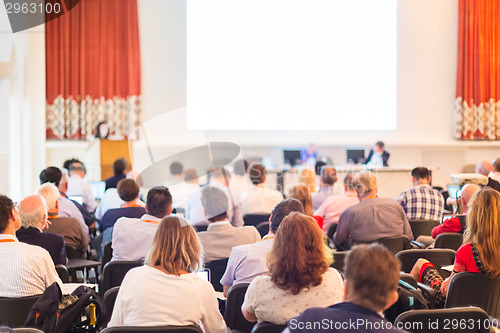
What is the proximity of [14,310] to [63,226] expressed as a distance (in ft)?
5.64

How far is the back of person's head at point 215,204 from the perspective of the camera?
4211 millimetres

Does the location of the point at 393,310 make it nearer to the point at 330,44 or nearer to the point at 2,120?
the point at 2,120

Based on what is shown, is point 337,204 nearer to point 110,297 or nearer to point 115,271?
point 115,271

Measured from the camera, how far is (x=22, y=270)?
3076 millimetres

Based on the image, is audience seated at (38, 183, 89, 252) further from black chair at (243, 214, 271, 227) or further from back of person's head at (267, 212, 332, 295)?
back of person's head at (267, 212, 332, 295)

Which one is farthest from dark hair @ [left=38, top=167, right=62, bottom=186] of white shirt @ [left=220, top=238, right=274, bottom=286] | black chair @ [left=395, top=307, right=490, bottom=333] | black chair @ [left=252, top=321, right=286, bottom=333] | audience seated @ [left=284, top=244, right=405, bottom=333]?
audience seated @ [left=284, top=244, right=405, bottom=333]

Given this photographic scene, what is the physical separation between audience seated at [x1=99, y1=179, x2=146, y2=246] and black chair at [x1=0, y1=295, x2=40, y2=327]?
192cm

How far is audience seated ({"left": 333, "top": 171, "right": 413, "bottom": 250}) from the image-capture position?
5000 millimetres

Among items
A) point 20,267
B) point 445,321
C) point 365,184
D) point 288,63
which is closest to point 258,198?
point 365,184

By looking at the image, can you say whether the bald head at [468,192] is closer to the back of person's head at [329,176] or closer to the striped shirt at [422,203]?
the striped shirt at [422,203]

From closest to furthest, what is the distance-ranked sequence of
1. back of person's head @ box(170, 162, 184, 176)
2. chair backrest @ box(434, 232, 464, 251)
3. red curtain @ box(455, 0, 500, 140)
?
chair backrest @ box(434, 232, 464, 251) → back of person's head @ box(170, 162, 184, 176) → red curtain @ box(455, 0, 500, 140)

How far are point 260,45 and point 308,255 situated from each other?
1014cm

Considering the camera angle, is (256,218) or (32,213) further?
(256,218)

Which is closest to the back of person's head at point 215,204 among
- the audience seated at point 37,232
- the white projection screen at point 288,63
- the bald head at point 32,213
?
the audience seated at point 37,232
